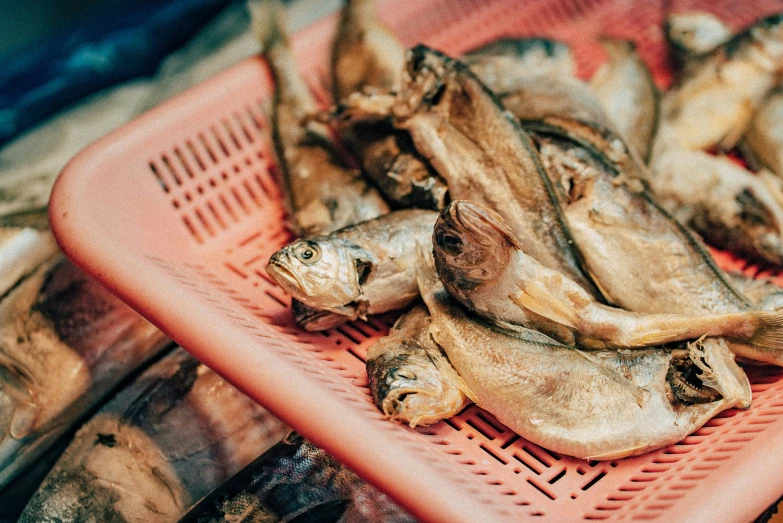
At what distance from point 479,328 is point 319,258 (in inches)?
21.9

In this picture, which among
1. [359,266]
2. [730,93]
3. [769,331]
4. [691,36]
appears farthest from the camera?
[691,36]

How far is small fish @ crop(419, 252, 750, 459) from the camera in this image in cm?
175

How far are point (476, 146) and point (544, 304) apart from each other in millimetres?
708

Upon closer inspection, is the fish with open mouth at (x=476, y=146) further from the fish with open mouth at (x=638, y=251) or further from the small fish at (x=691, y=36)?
the small fish at (x=691, y=36)

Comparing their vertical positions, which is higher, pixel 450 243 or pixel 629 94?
pixel 450 243

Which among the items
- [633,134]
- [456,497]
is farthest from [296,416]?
[633,134]

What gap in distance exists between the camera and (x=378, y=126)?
2615 mm

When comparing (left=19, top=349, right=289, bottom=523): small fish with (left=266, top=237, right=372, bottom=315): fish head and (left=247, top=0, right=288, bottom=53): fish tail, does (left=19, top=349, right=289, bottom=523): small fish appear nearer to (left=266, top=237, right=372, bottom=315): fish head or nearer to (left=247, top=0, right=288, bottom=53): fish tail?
(left=266, top=237, right=372, bottom=315): fish head

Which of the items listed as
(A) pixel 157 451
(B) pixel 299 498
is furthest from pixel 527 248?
(A) pixel 157 451

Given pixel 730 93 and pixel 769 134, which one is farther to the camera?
pixel 730 93

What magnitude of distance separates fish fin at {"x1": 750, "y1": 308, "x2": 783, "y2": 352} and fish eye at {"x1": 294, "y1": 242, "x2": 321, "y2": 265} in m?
1.41

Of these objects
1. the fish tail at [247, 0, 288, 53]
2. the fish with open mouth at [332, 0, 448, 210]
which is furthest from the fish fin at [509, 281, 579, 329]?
the fish tail at [247, 0, 288, 53]

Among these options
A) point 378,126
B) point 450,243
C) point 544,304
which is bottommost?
point 544,304

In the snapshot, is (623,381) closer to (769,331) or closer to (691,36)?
(769,331)
